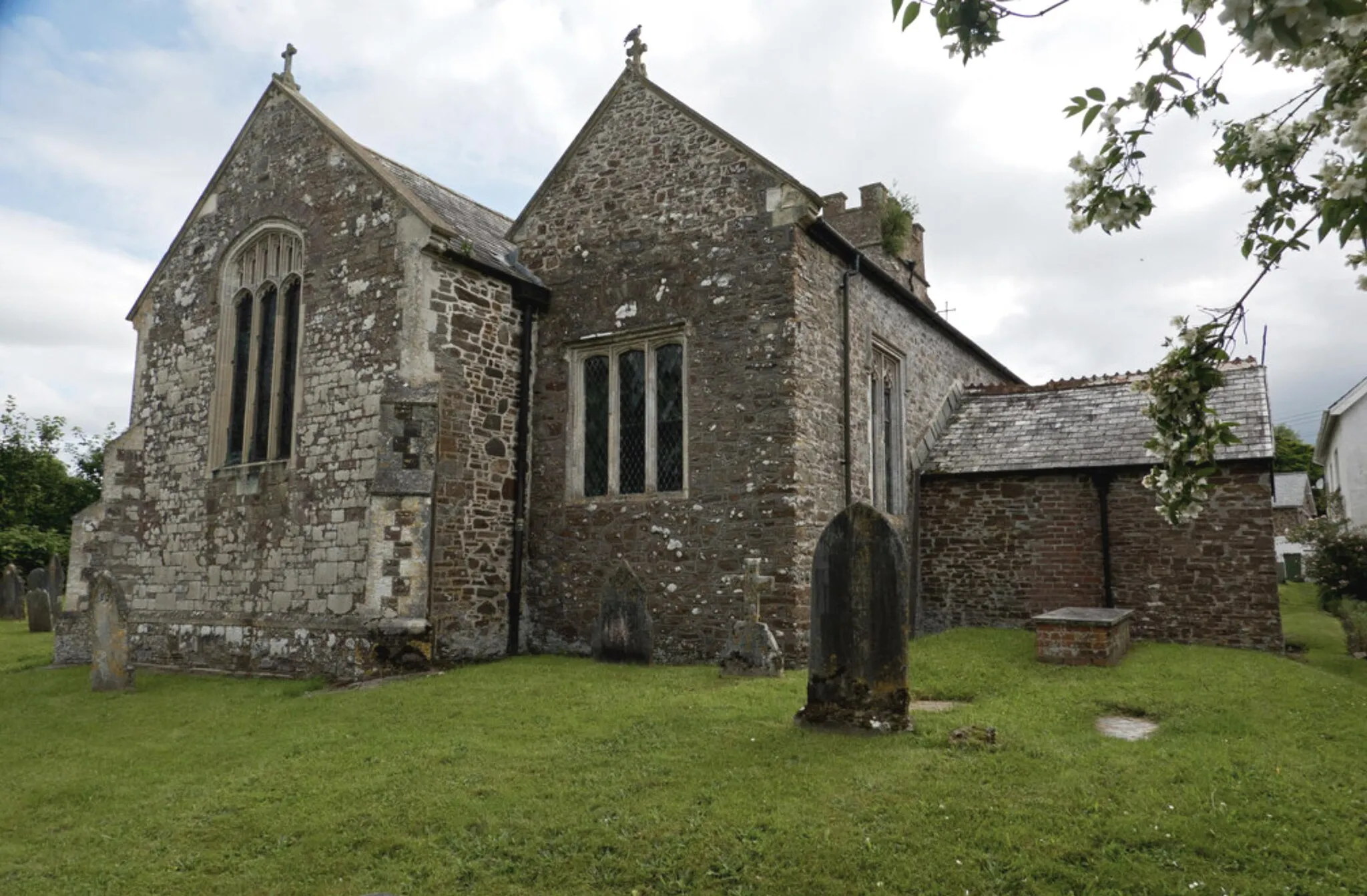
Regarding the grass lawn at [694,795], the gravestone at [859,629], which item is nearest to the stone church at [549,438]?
the grass lawn at [694,795]

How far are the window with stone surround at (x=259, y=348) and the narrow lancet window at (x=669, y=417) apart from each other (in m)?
5.45

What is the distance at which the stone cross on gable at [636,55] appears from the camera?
13.7 meters

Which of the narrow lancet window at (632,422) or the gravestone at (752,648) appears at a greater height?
the narrow lancet window at (632,422)

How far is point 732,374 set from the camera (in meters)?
12.2

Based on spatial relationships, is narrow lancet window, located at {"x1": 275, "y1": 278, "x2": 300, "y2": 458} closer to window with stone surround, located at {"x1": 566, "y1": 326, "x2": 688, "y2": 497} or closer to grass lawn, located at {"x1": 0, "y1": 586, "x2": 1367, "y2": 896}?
window with stone surround, located at {"x1": 566, "y1": 326, "x2": 688, "y2": 497}

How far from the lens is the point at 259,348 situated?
14.1 m

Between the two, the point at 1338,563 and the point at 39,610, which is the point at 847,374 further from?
the point at 39,610

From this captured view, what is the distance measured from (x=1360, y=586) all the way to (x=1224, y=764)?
15.2 metres

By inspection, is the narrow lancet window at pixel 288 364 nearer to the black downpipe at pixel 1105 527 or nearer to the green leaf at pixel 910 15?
the green leaf at pixel 910 15

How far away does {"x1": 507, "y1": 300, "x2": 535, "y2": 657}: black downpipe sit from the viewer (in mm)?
12930

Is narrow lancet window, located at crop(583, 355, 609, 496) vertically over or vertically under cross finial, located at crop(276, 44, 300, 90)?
under

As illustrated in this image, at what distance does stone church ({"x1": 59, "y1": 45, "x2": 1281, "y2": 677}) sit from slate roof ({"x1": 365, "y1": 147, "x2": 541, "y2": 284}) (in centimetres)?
11

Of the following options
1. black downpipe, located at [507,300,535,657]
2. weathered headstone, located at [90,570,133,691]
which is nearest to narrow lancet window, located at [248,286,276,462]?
weathered headstone, located at [90,570,133,691]

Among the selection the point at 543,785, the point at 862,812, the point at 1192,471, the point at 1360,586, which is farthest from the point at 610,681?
the point at 1360,586
